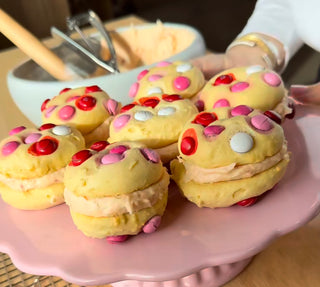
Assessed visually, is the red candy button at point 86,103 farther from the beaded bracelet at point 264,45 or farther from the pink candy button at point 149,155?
the beaded bracelet at point 264,45

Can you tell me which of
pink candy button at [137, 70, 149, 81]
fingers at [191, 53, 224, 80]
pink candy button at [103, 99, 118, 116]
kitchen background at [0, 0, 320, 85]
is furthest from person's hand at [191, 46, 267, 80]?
kitchen background at [0, 0, 320, 85]

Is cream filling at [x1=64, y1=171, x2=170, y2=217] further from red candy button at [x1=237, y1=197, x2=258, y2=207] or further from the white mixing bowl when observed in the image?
the white mixing bowl

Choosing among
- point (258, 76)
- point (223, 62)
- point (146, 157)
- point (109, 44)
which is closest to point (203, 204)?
point (146, 157)

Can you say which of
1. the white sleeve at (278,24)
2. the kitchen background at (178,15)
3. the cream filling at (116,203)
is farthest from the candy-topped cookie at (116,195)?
the kitchen background at (178,15)

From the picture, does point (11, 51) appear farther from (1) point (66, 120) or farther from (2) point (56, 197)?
(2) point (56, 197)

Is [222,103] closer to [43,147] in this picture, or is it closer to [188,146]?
[188,146]

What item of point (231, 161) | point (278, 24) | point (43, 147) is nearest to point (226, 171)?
point (231, 161)
